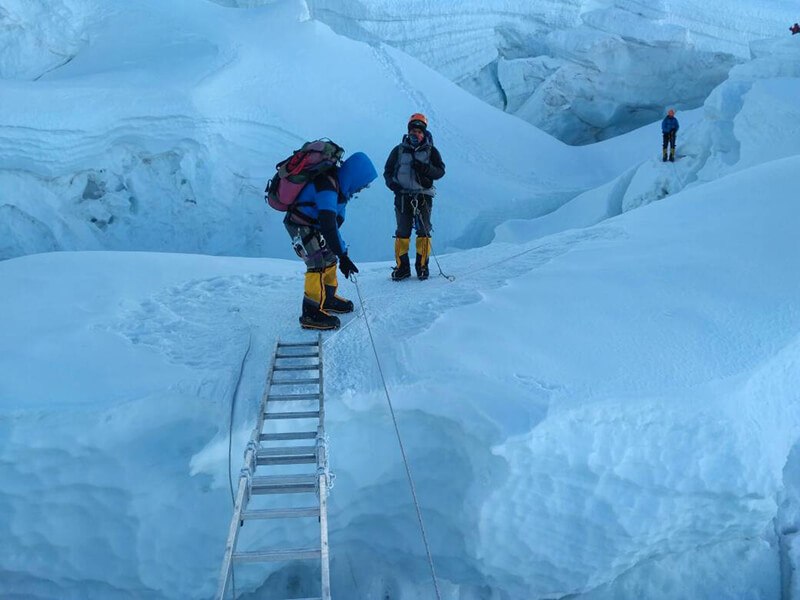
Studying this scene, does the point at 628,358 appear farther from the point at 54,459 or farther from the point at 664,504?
the point at 54,459

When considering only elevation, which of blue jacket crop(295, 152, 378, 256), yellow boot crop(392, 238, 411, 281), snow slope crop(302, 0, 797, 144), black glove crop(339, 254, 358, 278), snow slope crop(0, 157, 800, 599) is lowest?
snow slope crop(0, 157, 800, 599)

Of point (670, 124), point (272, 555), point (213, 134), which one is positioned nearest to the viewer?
point (272, 555)

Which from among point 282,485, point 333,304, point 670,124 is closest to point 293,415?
point 282,485

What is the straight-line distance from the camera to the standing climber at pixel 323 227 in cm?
371

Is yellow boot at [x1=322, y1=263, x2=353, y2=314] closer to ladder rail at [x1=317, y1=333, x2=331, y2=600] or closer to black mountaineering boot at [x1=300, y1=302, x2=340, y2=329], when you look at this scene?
black mountaineering boot at [x1=300, y1=302, x2=340, y2=329]

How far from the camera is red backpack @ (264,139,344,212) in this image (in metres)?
3.64

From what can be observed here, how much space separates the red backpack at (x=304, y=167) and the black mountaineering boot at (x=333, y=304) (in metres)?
0.55

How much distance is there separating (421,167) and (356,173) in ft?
3.76

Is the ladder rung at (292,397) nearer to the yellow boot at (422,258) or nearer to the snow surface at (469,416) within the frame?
the snow surface at (469,416)

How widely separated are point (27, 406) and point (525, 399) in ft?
7.18

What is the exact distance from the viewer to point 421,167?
15.7ft

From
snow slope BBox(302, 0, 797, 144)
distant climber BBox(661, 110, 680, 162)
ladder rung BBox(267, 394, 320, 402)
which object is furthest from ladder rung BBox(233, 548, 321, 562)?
snow slope BBox(302, 0, 797, 144)

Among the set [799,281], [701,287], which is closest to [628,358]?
[701,287]

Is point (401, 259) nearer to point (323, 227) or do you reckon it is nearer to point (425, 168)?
point (425, 168)
